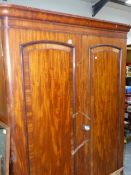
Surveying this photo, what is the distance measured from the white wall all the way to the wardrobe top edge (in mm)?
1244

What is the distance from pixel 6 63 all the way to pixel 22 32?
189 millimetres

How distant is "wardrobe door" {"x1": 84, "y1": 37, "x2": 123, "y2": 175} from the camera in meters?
1.39

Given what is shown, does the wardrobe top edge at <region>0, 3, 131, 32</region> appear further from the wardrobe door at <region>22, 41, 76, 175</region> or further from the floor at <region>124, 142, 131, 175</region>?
the floor at <region>124, 142, 131, 175</region>

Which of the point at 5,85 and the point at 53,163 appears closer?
the point at 5,85

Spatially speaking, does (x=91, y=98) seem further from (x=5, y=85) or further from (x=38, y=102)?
(x=5, y=85)

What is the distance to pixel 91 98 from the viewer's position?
4.60 ft

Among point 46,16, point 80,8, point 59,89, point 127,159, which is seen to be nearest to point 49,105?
point 59,89

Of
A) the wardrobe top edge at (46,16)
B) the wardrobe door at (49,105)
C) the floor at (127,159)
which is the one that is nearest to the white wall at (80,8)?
the wardrobe top edge at (46,16)

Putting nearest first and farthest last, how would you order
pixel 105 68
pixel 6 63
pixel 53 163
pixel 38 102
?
pixel 6 63, pixel 38 102, pixel 53 163, pixel 105 68

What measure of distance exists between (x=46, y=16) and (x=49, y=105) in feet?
1.74

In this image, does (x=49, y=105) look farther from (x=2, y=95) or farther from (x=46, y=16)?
(x=46, y=16)

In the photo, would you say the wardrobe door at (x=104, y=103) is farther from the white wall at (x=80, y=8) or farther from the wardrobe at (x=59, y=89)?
the white wall at (x=80, y=8)

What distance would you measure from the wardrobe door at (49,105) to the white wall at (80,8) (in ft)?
4.42

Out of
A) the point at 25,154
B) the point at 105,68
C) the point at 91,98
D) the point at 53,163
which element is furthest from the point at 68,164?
the point at 105,68
